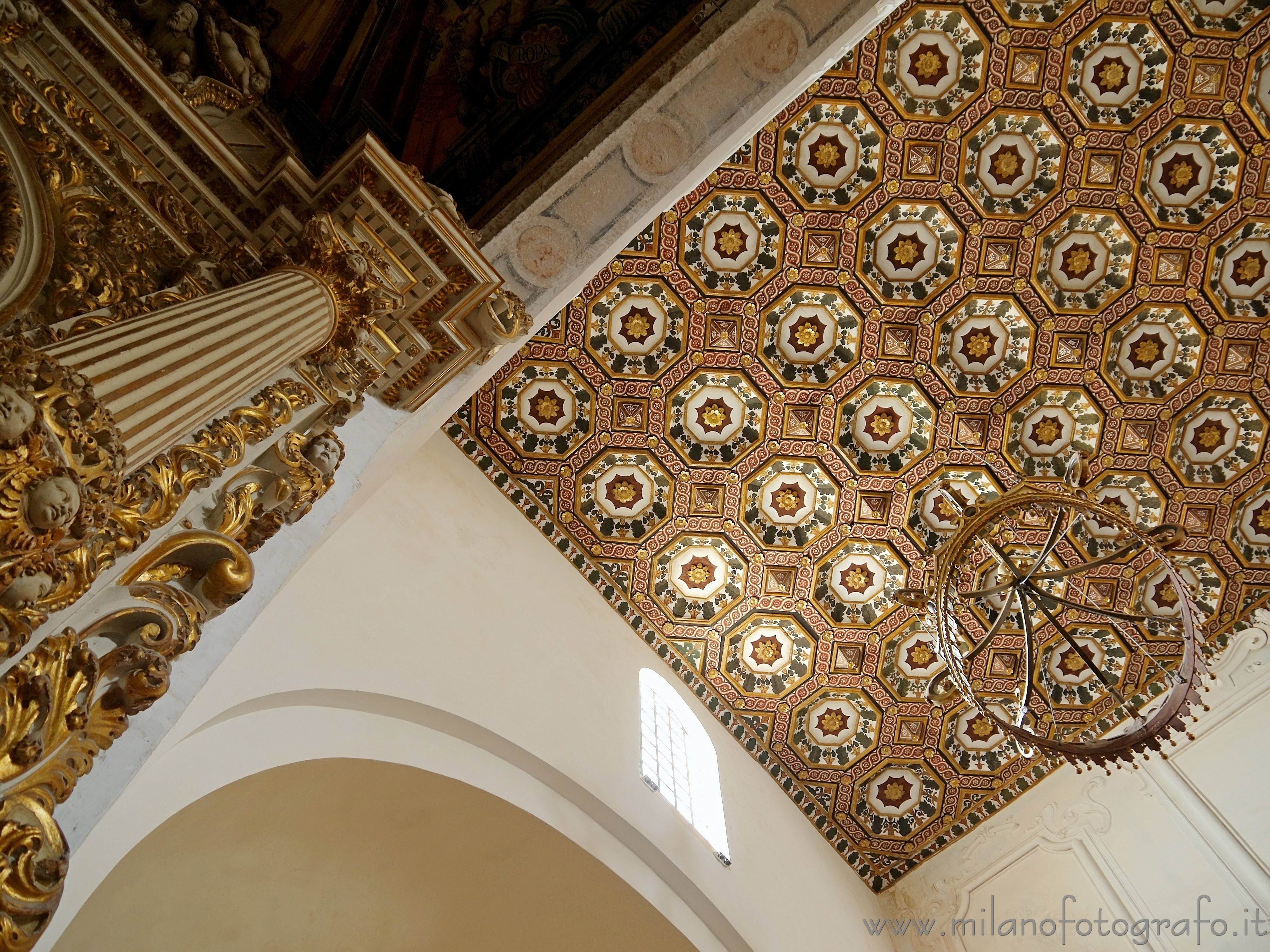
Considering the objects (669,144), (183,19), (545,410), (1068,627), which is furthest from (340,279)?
(1068,627)

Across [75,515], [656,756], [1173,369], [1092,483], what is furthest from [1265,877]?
[75,515]

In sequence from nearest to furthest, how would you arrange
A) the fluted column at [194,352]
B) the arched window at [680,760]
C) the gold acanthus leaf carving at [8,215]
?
the fluted column at [194,352] < the gold acanthus leaf carving at [8,215] < the arched window at [680,760]

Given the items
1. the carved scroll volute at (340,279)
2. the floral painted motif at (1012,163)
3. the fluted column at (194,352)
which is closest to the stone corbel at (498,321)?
the carved scroll volute at (340,279)

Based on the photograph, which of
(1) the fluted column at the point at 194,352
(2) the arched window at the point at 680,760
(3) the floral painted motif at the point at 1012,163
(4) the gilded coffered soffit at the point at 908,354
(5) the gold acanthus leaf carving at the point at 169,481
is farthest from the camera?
(3) the floral painted motif at the point at 1012,163

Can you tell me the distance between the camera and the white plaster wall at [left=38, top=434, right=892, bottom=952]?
10.9 ft

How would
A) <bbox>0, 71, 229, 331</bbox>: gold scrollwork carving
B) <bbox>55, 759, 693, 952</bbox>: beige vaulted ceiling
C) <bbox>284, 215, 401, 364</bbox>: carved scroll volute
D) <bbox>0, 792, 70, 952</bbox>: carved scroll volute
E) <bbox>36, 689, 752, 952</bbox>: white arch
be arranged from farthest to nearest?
<bbox>55, 759, 693, 952</bbox>: beige vaulted ceiling, <bbox>284, 215, 401, 364</bbox>: carved scroll volute, <bbox>36, 689, 752, 952</bbox>: white arch, <bbox>0, 71, 229, 331</bbox>: gold scrollwork carving, <bbox>0, 792, 70, 952</bbox>: carved scroll volute

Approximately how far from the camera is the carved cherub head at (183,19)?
3.33 metres

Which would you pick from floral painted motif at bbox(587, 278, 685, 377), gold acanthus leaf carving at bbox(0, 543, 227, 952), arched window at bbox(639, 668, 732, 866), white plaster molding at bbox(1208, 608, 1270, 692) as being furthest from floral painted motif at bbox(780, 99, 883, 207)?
gold acanthus leaf carving at bbox(0, 543, 227, 952)

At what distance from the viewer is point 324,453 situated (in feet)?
9.64

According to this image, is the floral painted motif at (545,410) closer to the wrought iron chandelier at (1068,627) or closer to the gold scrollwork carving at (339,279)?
the wrought iron chandelier at (1068,627)

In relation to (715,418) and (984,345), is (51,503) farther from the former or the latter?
(984,345)

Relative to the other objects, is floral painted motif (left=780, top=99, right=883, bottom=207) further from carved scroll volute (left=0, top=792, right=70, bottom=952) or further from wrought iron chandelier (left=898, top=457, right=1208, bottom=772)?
carved scroll volute (left=0, top=792, right=70, bottom=952)

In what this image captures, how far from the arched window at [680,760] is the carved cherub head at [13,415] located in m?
4.99

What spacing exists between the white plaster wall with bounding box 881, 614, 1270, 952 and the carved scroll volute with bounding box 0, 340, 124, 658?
26.8 ft
